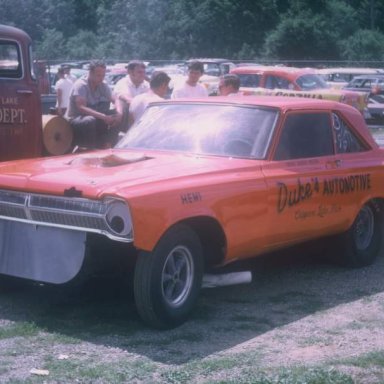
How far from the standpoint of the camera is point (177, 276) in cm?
612

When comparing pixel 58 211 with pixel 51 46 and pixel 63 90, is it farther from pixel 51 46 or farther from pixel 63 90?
pixel 51 46

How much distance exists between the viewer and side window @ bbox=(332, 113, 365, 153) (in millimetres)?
7758

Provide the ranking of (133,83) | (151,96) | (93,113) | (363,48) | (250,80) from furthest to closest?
1. (363,48)
2. (250,80)
3. (133,83)
4. (151,96)
5. (93,113)

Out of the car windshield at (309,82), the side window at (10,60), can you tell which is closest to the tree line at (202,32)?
the car windshield at (309,82)

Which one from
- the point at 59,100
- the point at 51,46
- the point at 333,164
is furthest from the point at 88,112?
the point at 51,46

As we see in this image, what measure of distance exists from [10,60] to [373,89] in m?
18.8

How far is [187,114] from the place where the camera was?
7371mm

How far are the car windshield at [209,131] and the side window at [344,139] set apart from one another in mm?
810

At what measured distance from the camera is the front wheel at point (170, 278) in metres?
5.81

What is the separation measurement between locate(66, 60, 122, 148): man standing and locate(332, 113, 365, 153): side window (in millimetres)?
2941

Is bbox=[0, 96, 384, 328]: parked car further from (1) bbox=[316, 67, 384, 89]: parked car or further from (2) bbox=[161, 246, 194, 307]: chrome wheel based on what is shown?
(1) bbox=[316, 67, 384, 89]: parked car

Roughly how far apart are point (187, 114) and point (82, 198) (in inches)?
72.2

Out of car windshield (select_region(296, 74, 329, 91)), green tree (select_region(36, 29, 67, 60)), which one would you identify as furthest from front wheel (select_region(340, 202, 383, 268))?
green tree (select_region(36, 29, 67, 60))

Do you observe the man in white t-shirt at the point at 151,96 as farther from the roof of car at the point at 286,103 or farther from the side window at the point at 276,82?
the side window at the point at 276,82
